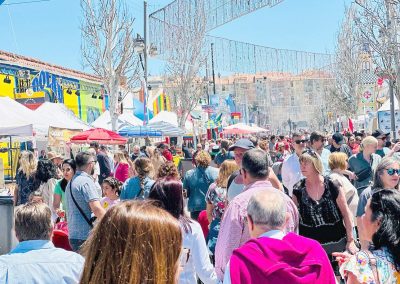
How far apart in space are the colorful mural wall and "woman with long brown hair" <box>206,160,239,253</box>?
13769 millimetres

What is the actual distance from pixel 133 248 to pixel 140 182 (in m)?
4.61

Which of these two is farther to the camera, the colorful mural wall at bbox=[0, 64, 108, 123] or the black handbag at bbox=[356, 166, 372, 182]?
the colorful mural wall at bbox=[0, 64, 108, 123]

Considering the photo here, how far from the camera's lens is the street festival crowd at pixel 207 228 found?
5.98 ft

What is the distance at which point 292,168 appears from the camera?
7789mm

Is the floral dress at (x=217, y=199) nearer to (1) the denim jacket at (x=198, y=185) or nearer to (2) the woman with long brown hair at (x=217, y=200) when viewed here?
(2) the woman with long brown hair at (x=217, y=200)

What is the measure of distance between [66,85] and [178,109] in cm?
1189

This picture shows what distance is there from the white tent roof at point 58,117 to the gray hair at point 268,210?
11.2 meters

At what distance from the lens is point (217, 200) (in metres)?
5.91

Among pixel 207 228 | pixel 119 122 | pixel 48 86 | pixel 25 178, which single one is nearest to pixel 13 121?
pixel 25 178

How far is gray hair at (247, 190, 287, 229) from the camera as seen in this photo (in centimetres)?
296

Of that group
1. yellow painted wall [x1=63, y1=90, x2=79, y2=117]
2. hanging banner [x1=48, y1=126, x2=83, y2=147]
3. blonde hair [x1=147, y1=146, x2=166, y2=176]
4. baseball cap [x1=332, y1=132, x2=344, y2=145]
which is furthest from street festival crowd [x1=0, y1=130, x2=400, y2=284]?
yellow painted wall [x1=63, y1=90, x2=79, y2=117]

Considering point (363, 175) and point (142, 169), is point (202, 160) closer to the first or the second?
point (142, 169)

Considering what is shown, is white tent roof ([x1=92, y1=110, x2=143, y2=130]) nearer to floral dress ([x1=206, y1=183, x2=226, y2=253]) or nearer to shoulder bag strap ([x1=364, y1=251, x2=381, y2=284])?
floral dress ([x1=206, y1=183, x2=226, y2=253])

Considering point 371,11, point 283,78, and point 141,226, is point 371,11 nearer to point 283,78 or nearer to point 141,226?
point 141,226
